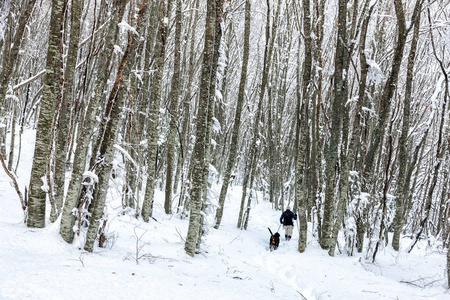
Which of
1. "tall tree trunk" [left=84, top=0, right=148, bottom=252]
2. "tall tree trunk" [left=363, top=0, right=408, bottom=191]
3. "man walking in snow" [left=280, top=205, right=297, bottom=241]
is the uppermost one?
"tall tree trunk" [left=363, top=0, right=408, bottom=191]

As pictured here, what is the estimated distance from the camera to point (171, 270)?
3.96 meters

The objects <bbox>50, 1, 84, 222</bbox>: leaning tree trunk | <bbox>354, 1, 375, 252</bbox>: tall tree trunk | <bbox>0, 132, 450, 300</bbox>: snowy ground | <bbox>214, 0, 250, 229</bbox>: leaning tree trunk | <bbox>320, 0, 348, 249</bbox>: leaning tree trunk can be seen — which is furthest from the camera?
<bbox>214, 0, 250, 229</bbox>: leaning tree trunk

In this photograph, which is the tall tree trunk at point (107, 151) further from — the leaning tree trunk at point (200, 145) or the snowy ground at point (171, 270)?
the leaning tree trunk at point (200, 145)

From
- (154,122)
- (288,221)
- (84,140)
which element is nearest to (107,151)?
(84,140)

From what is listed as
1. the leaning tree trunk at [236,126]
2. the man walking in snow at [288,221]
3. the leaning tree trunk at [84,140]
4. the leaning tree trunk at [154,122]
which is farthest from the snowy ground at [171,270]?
the man walking in snow at [288,221]

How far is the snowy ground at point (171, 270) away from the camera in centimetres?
258

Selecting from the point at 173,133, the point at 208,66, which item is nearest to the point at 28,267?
the point at 208,66

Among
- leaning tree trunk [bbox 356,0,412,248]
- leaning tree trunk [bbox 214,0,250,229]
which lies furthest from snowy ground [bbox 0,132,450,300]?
leaning tree trunk [bbox 356,0,412,248]

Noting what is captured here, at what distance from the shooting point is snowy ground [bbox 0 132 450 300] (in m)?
2.58

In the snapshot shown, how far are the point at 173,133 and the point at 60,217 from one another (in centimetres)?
523

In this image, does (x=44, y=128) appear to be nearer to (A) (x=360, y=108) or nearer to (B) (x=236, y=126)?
(A) (x=360, y=108)

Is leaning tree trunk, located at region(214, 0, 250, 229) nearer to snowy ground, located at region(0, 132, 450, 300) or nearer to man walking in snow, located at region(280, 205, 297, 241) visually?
snowy ground, located at region(0, 132, 450, 300)

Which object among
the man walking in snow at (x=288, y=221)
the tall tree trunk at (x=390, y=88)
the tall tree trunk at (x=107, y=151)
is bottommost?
the man walking in snow at (x=288, y=221)

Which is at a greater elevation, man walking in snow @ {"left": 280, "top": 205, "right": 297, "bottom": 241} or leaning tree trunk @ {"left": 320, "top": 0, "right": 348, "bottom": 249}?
leaning tree trunk @ {"left": 320, "top": 0, "right": 348, "bottom": 249}
